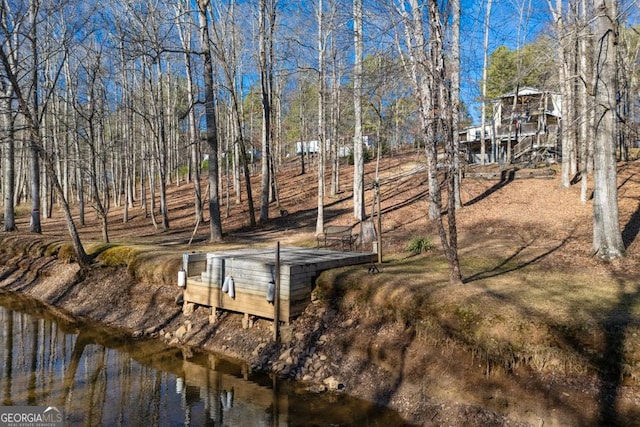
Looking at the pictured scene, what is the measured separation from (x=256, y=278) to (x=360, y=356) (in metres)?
2.82

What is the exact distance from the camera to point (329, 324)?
8156 mm

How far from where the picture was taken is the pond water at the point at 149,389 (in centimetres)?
609

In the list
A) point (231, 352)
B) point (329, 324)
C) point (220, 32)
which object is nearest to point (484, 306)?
point (329, 324)

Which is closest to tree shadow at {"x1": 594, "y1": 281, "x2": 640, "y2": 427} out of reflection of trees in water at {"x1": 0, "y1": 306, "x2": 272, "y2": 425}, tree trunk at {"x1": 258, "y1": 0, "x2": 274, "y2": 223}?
reflection of trees in water at {"x1": 0, "y1": 306, "x2": 272, "y2": 425}

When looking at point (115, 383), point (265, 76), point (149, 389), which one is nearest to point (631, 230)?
point (149, 389)

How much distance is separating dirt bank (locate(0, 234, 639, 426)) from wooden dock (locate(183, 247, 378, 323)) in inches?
13.1

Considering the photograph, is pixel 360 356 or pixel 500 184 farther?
pixel 500 184

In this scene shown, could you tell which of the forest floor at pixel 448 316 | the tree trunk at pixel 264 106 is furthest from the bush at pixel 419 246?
the tree trunk at pixel 264 106

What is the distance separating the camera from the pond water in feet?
20.0

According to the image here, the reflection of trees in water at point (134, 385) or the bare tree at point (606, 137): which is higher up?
the bare tree at point (606, 137)

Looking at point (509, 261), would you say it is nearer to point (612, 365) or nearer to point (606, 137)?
point (606, 137)

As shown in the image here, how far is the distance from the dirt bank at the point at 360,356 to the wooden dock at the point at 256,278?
332 millimetres

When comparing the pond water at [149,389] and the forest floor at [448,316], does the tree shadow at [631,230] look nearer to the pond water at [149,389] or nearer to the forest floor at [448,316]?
the forest floor at [448,316]

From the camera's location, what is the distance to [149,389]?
7113 mm
